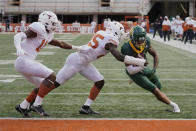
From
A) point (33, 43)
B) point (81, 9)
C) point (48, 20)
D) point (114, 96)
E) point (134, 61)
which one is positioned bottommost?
point (114, 96)

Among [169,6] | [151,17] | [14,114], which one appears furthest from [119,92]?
[151,17]

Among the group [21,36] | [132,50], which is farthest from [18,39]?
[132,50]

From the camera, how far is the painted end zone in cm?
516

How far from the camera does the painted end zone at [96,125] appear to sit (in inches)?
203

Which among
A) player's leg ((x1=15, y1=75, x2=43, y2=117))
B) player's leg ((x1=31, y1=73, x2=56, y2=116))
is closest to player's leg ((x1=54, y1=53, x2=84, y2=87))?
player's leg ((x1=31, y1=73, x2=56, y2=116))

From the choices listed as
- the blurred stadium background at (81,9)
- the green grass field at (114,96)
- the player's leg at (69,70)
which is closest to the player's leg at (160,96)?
the green grass field at (114,96)

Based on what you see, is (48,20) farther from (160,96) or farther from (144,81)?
(160,96)

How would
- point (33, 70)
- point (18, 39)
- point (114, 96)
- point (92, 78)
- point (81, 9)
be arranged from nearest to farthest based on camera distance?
point (18, 39) < point (33, 70) < point (92, 78) < point (114, 96) < point (81, 9)

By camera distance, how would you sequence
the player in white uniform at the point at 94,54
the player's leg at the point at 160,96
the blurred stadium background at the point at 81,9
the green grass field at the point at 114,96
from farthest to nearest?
the blurred stadium background at the point at 81,9
the green grass field at the point at 114,96
the player's leg at the point at 160,96
the player in white uniform at the point at 94,54

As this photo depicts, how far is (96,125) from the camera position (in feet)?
17.5

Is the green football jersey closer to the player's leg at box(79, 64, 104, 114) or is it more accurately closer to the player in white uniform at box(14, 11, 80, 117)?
the player's leg at box(79, 64, 104, 114)

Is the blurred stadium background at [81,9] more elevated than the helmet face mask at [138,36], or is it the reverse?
the blurred stadium background at [81,9]

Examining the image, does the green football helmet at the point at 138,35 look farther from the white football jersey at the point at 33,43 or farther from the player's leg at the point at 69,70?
the white football jersey at the point at 33,43

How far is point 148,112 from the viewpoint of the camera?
625 centimetres
